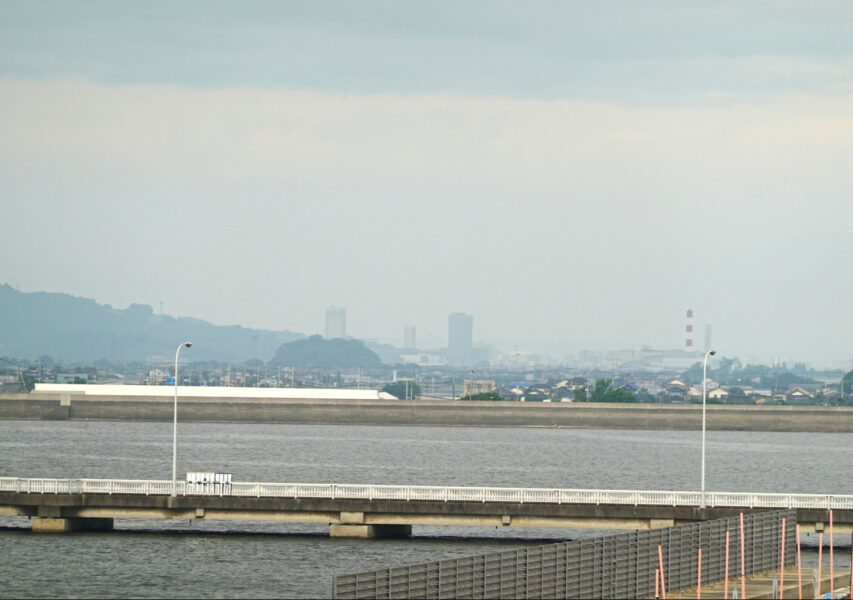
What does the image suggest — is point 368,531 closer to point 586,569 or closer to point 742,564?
point 586,569

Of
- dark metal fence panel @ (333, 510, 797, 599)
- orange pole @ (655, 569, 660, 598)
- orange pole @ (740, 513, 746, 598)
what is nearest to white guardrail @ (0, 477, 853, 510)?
dark metal fence panel @ (333, 510, 797, 599)

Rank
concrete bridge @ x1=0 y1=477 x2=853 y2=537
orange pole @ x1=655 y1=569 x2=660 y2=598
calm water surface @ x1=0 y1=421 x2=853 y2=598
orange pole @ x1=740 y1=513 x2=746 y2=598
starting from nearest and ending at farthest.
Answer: orange pole @ x1=740 y1=513 x2=746 y2=598
orange pole @ x1=655 y1=569 x2=660 y2=598
calm water surface @ x1=0 y1=421 x2=853 y2=598
concrete bridge @ x1=0 y1=477 x2=853 y2=537

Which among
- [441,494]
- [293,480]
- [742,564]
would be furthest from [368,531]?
[293,480]

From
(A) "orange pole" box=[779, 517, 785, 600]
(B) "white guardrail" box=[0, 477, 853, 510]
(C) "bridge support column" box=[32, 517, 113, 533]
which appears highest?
(B) "white guardrail" box=[0, 477, 853, 510]

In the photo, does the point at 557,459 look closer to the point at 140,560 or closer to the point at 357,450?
the point at 357,450

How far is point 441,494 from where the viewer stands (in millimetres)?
69062

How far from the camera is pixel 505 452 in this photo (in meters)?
168

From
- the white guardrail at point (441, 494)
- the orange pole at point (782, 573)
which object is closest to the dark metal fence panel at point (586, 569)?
the orange pole at point (782, 573)

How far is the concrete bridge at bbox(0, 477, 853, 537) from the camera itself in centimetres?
6694

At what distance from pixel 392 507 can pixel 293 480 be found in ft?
134

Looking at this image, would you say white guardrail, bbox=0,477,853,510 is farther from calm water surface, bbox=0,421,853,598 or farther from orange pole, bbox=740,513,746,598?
orange pole, bbox=740,513,746,598

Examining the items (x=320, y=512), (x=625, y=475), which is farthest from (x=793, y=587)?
(x=625, y=475)

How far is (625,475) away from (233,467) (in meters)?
34.3

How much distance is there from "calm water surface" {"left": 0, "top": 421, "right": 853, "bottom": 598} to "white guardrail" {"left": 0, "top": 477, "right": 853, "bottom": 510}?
2.12 m
